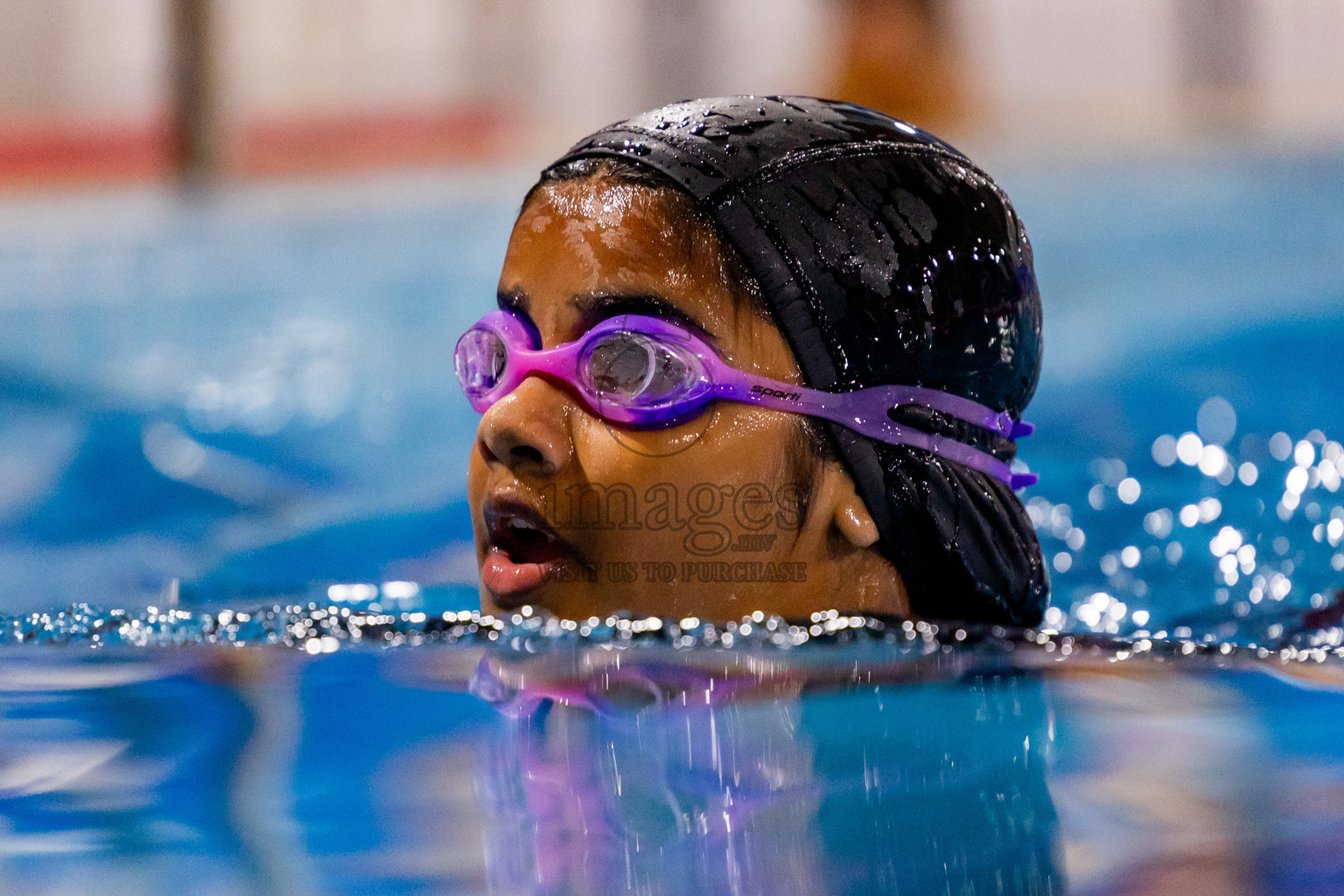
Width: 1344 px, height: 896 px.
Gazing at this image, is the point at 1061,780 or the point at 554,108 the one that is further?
the point at 554,108

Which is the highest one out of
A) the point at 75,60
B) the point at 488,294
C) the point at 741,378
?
the point at 75,60

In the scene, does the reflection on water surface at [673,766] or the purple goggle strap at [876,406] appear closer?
the reflection on water surface at [673,766]

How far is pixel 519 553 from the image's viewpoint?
1924mm

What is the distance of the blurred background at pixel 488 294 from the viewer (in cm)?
386

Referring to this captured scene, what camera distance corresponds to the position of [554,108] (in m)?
13.6

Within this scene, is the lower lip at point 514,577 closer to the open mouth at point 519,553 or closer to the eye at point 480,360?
the open mouth at point 519,553

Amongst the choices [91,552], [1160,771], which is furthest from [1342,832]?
[91,552]

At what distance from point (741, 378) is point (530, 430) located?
29 cm

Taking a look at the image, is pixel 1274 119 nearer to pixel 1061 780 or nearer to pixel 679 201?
pixel 679 201

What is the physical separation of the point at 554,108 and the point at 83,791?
42.1 ft

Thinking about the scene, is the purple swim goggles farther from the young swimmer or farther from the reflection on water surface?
the reflection on water surface

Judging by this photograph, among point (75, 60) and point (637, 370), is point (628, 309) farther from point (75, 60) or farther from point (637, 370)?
point (75, 60)

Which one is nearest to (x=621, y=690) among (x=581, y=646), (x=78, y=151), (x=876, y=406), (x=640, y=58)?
(x=581, y=646)

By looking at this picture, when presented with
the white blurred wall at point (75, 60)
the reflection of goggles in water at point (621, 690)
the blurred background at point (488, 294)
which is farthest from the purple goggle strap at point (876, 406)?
the white blurred wall at point (75, 60)
